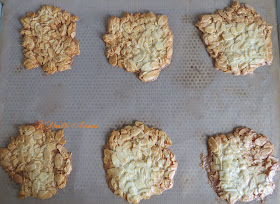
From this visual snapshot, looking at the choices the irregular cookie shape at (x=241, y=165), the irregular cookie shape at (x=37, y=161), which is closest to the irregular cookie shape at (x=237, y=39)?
the irregular cookie shape at (x=241, y=165)

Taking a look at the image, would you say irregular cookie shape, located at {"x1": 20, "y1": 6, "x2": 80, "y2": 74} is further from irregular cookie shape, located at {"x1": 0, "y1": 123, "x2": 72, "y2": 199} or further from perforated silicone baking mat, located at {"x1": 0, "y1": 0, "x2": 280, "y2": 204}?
irregular cookie shape, located at {"x1": 0, "y1": 123, "x2": 72, "y2": 199}

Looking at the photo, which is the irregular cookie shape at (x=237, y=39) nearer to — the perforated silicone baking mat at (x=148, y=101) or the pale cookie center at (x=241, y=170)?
the perforated silicone baking mat at (x=148, y=101)

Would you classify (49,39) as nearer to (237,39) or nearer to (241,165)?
(237,39)

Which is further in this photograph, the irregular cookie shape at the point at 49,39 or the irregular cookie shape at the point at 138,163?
the irregular cookie shape at the point at 49,39

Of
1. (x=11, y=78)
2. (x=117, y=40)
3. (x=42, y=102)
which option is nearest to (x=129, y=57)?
(x=117, y=40)

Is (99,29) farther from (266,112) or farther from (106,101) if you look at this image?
(266,112)

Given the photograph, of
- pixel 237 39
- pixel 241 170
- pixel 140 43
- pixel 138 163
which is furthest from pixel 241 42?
pixel 138 163
